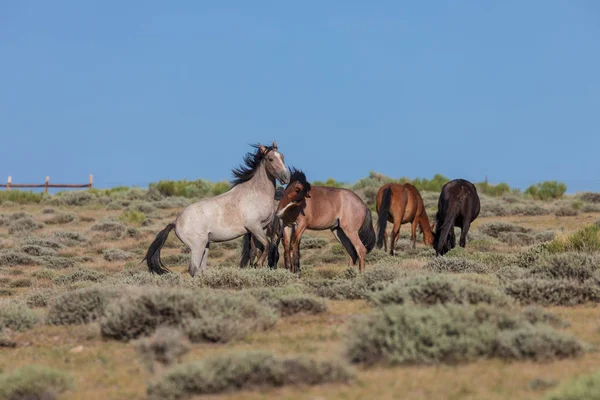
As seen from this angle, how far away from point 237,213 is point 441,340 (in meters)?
7.44

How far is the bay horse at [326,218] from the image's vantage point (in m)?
15.6

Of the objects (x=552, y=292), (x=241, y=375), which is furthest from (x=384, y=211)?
(x=241, y=375)

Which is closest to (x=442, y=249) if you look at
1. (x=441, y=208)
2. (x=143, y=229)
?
(x=441, y=208)

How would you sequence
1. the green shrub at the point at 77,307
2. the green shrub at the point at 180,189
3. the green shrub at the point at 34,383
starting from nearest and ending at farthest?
1. the green shrub at the point at 34,383
2. the green shrub at the point at 77,307
3. the green shrub at the point at 180,189

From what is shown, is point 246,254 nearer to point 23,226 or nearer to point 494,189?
point 23,226

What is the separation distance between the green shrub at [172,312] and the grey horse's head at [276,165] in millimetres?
4965

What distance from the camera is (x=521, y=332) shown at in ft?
24.0

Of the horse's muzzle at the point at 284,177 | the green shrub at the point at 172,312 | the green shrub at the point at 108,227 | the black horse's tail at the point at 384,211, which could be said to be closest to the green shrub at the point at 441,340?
the green shrub at the point at 172,312

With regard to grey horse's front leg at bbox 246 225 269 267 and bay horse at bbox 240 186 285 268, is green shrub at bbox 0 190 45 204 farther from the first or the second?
grey horse's front leg at bbox 246 225 269 267

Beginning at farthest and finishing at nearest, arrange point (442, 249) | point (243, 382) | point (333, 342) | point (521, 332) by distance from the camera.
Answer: point (442, 249)
point (333, 342)
point (521, 332)
point (243, 382)

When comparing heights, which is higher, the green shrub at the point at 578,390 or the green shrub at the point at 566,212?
the green shrub at the point at 566,212

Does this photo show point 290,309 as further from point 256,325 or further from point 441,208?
point 441,208

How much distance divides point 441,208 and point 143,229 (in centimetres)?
1677

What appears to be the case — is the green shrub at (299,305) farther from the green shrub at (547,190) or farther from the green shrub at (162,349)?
the green shrub at (547,190)
